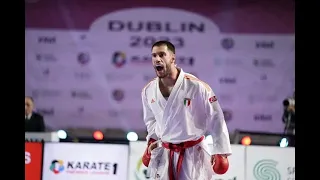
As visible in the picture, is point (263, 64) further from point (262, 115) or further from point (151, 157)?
point (151, 157)

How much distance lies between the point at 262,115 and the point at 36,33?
2.03m

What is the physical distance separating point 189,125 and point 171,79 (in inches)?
10.9

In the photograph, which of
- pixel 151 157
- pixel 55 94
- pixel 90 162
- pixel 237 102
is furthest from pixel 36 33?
pixel 151 157

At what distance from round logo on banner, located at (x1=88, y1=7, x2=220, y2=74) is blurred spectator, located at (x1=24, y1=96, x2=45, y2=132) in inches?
29.7

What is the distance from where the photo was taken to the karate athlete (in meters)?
2.84

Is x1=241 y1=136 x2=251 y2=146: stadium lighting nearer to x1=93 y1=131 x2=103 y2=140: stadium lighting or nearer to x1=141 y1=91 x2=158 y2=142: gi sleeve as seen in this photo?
x1=93 y1=131 x2=103 y2=140: stadium lighting

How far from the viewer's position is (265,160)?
387 cm

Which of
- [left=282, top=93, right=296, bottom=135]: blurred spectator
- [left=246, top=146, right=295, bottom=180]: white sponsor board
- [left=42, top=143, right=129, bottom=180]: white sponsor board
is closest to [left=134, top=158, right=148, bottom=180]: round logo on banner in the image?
[left=42, top=143, right=129, bottom=180]: white sponsor board

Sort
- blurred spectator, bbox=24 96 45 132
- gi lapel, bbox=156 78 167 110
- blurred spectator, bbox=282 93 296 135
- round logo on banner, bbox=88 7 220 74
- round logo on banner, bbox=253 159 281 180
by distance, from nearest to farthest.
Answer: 1. gi lapel, bbox=156 78 167 110
2. round logo on banner, bbox=253 159 281 180
3. blurred spectator, bbox=24 96 45 132
4. blurred spectator, bbox=282 93 296 135
5. round logo on banner, bbox=88 7 220 74

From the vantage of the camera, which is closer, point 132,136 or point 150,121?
point 150,121

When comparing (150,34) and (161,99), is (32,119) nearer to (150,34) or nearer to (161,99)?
(150,34)

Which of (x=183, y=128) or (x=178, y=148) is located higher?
(x=183, y=128)

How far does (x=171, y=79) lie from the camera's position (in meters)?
2.97

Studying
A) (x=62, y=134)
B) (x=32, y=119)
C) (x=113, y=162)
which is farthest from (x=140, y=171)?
(x=32, y=119)
